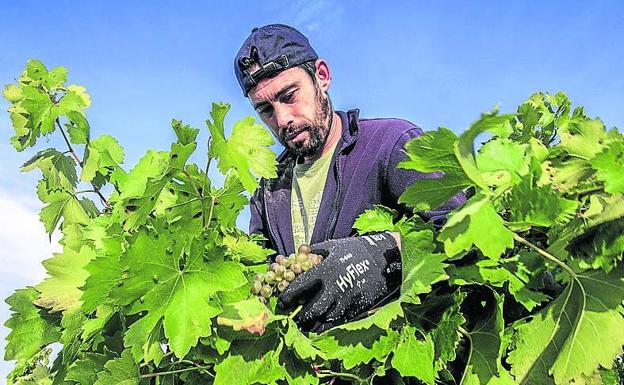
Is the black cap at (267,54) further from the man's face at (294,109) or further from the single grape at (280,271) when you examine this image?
the single grape at (280,271)

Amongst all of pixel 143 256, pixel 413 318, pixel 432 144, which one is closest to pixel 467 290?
pixel 413 318

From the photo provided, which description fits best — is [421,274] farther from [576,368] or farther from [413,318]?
[576,368]

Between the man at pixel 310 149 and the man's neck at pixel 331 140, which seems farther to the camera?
the man's neck at pixel 331 140

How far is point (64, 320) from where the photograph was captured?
6.89ft

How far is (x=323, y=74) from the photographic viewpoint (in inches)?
135

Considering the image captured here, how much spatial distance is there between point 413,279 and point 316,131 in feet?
5.15

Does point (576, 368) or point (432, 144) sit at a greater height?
point (432, 144)

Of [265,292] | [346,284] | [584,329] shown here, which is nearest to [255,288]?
[265,292]

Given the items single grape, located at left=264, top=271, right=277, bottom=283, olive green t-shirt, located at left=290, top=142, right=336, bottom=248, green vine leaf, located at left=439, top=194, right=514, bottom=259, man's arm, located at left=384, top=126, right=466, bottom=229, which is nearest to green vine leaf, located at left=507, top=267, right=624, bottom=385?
green vine leaf, located at left=439, top=194, right=514, bottom=259

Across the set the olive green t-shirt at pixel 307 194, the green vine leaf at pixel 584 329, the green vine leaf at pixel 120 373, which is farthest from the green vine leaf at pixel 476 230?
the olive green t-shirt at pixel 307 194

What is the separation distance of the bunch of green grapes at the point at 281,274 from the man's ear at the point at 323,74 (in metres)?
1.54

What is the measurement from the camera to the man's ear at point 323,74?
132 inches

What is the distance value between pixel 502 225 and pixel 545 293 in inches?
17.3

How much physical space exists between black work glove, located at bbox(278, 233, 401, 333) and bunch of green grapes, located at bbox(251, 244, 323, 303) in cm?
4
